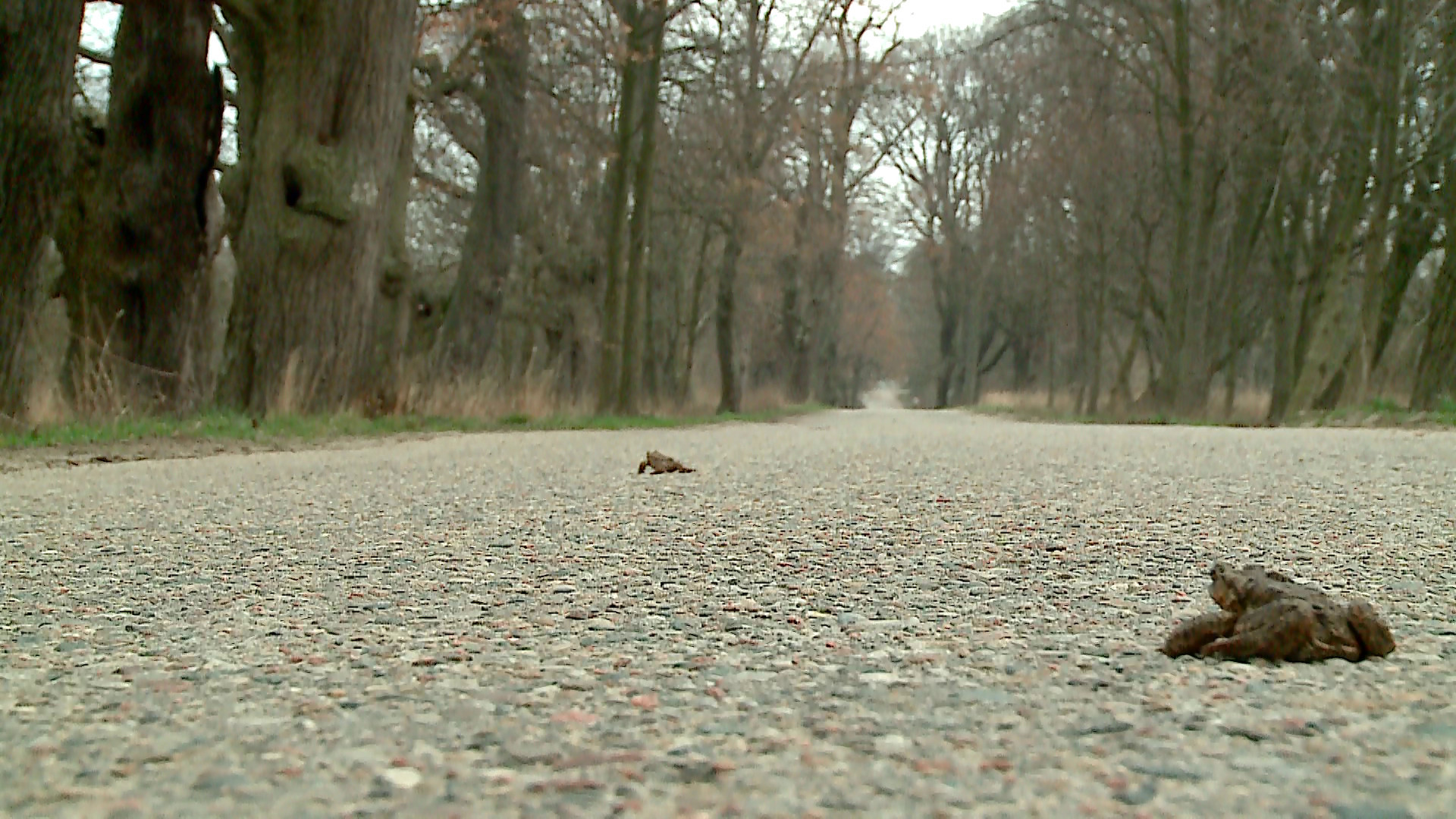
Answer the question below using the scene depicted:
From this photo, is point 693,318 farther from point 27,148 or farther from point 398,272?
point 27,148

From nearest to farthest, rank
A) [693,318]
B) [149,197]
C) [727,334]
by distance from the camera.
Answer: [149,197], [727,334], [693,318]

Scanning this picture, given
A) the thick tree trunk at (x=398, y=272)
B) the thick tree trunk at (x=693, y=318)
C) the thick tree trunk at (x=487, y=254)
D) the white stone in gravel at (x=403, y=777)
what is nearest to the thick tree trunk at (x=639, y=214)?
the thick tree trunk at (x=487, y=254)

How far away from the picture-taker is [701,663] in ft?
6.46

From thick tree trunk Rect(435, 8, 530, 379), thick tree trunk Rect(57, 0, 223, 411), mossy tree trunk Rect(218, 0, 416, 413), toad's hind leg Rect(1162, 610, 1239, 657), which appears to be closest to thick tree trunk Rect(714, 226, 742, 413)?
thick tree trunk Rect(435, 8, 530, 379)

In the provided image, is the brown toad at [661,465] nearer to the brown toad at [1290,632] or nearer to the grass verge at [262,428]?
the grass verge at [262,428]

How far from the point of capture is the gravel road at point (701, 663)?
136 cm

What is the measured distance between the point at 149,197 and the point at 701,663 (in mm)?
9797

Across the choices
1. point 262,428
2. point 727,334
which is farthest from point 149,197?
point 727,334

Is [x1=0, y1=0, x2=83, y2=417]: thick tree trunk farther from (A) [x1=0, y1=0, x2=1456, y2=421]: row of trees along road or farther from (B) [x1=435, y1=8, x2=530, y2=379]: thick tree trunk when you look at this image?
(B) [x1=435, y1=8, x2=530, y2=379]: thick tree trunk

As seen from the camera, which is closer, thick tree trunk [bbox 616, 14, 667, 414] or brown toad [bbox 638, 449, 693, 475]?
brown toad [bbox 638, 449, 693, 475]

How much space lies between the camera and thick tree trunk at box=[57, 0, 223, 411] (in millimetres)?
9930

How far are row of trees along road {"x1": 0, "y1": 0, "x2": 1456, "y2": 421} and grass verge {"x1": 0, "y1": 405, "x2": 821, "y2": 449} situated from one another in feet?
1.65

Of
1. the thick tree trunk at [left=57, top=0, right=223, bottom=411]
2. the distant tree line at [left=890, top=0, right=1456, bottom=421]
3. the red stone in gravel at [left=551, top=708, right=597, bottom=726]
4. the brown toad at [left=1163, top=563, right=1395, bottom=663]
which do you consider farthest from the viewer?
the distant tree line at [left=890, top=0, right=1456, bottom=421]

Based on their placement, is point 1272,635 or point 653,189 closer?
point 1272,635
